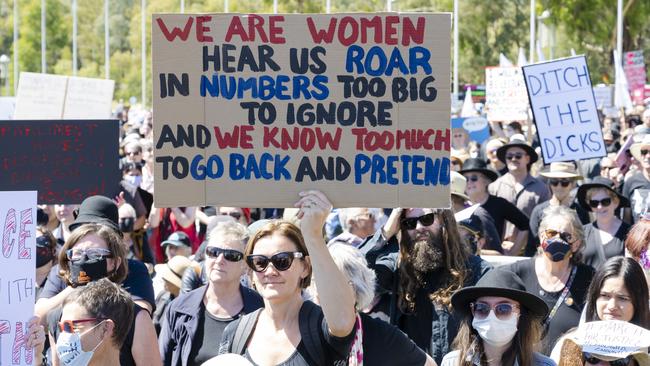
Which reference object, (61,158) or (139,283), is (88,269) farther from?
(61,158)

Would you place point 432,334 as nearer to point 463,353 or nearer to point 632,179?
point 463,353

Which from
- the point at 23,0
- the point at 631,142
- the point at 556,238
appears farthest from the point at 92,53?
the point at 556,238

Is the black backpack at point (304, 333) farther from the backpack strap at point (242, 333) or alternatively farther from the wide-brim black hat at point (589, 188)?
the wide-brim black hat at point (589, 188)

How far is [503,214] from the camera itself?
949 cm

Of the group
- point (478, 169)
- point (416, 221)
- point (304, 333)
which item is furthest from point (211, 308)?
point (478, 169)

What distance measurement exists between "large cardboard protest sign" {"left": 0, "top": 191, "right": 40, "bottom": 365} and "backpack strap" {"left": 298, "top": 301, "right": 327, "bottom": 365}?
3.66ft

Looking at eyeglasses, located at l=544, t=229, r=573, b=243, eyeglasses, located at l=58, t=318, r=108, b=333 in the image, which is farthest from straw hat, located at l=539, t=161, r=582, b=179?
eyeglasses, located at l=58, t=318, r=108, b=333

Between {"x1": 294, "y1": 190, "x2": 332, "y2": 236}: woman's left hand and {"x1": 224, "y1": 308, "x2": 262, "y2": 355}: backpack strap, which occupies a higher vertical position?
{"x1": 294, "y1": 190, "x2": 332, "y2": 236}: woman's left hand

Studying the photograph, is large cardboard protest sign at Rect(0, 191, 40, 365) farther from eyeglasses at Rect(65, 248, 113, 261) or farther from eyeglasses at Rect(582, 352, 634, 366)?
eyeglasses at Rect(582, 352, 634, 366)

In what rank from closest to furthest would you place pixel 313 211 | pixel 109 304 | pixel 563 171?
pixel 313 211 < pixel 109 304 < pixel 563 171

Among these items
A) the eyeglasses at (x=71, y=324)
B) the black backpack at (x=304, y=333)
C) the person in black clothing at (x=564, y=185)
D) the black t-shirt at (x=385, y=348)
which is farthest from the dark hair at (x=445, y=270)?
the person in black clothing at (x=564, y=185)

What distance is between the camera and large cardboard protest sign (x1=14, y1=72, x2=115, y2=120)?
45.7 ft

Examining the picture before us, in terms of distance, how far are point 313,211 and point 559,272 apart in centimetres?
284

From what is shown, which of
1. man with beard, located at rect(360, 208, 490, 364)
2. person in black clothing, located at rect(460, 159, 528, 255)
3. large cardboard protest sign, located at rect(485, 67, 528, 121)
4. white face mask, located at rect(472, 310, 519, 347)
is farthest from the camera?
large cardboard protest sign, located at rect(485, 67, 528, 121)
